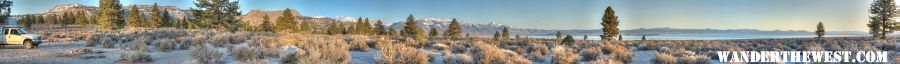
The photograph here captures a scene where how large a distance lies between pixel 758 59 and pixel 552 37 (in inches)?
348

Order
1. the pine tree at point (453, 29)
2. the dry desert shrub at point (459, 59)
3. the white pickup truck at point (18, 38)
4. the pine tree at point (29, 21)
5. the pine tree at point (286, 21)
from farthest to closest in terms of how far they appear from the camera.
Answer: the pine tree at point (29, 21), the pine tree at point (286, 21), the pine tree at point (453, 29), the white pickup truck at point (18, 38), the dry desert shrub at point (459, 59)

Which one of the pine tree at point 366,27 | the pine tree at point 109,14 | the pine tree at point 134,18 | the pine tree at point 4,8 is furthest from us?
the pine tree at point 134,18

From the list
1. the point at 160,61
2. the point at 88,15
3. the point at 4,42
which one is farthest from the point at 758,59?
the point at 88,15

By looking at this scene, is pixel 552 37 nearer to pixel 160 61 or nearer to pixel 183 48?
pixel 183 48

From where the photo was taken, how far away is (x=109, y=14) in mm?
42594

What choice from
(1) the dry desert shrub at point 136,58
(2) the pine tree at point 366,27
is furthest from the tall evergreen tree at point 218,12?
(1) the dry desert shrub at point 136,58

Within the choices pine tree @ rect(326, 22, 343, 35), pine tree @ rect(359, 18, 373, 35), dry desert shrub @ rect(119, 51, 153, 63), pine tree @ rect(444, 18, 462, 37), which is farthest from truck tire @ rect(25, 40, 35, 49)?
pine tree @ rect(359, 18, 373, 35)

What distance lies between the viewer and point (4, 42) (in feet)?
51.9

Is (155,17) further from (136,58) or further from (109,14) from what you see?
(136,58)

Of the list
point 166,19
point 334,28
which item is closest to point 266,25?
point 334,28

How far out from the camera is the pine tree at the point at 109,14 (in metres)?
41.8

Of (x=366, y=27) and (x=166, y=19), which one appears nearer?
(x=366, y=27)

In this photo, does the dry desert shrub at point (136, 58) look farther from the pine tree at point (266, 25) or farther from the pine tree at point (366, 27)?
the pine tree at point (366, 27)

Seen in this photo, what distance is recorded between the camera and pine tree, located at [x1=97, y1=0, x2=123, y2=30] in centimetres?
4181
